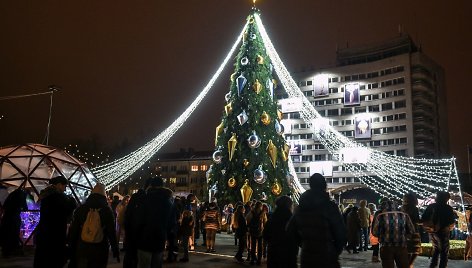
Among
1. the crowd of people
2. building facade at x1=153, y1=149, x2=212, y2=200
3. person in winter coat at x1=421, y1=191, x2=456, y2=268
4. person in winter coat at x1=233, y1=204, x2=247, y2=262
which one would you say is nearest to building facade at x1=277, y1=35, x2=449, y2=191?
building facade at x1=153, y1=149, x2=212, y2=200

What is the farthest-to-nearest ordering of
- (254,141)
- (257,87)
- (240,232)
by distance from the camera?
(257,87), (254,141), (240,232)

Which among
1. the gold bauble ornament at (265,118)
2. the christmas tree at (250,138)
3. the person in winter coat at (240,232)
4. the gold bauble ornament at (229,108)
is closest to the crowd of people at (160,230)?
the person in winter coat at (240,232)

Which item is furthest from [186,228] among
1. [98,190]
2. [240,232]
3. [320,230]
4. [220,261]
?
[320,230]

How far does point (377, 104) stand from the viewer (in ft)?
308

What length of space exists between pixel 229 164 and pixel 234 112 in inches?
114

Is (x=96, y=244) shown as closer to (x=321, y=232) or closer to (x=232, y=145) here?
(x=321, y=232)

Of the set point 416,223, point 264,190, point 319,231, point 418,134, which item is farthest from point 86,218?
point 418,134

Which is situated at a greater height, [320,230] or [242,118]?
[242,118]

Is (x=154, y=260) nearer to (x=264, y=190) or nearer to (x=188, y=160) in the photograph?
(x=264, y=190)

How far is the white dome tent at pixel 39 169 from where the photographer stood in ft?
52.4

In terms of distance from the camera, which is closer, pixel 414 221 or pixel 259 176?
pixel 414 221

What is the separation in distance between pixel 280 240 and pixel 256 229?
5322 millimetres

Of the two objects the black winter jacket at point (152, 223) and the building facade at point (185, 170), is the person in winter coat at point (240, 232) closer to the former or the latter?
the black winter jacket at point (152, 223)

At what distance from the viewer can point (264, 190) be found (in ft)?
78.5
